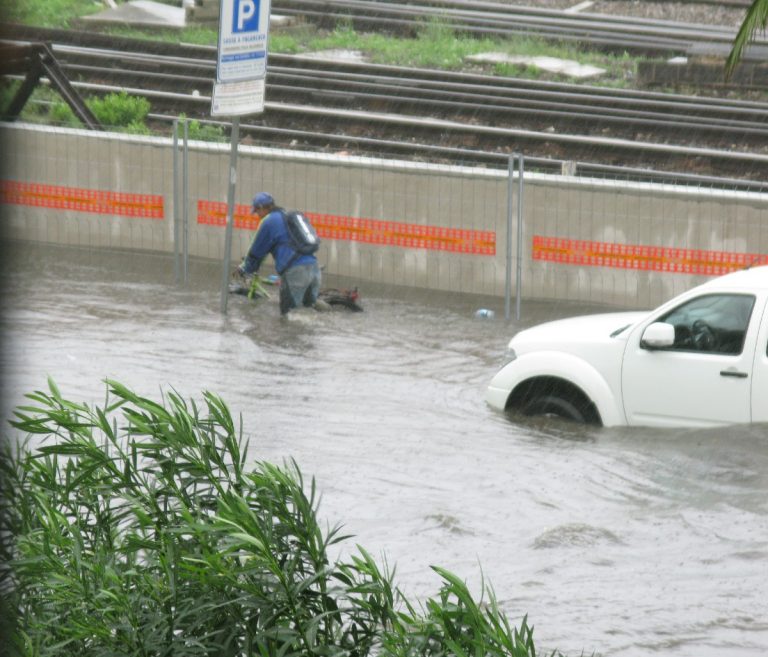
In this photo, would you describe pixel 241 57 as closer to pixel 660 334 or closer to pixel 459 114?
pixel 660 334

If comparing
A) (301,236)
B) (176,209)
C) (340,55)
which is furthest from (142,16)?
(301,236)

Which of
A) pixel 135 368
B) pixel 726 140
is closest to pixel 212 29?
pixel 726 140

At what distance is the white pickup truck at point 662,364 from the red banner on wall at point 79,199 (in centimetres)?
787

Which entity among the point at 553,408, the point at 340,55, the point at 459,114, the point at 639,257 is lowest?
the point at 553,408

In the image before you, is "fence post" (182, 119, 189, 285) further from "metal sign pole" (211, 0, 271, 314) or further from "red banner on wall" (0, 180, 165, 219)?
"metal sign pole" (211, 0, 271, 314)

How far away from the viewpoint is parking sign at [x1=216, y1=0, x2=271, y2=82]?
46.0ft

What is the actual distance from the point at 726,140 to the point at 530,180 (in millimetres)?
6714

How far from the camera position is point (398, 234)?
54.0 ft

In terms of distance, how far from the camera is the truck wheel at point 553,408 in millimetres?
10883

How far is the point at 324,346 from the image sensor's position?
14.0m

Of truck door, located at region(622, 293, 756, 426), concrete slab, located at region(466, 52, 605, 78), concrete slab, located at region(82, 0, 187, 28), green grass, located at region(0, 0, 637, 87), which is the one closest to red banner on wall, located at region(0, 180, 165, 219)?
truck door, located at region(622, 293, 756, 426)

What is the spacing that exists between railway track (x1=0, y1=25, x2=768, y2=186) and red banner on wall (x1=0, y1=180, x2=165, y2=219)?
123 inches

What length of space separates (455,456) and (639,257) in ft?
18.8

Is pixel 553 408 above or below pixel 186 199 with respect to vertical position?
below
